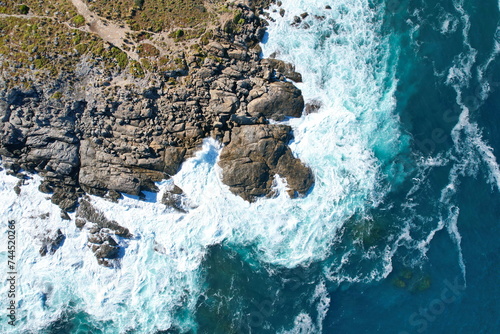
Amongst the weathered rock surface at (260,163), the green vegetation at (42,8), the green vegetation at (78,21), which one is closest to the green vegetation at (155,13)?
the green vegetation at (78,21)

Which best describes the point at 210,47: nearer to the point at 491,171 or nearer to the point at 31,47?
the point at 31,47

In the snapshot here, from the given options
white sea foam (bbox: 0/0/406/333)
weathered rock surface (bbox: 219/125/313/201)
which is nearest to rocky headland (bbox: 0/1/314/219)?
weathered rock surface (bbox: 219/125/313/201)

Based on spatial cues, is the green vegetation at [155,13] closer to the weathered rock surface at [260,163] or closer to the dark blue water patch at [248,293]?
the weathered rock surface at [260,163]

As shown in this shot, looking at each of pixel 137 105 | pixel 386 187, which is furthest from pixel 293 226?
pixel 137 105

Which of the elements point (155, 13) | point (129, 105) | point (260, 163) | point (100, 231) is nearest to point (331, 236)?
point (260, 163)

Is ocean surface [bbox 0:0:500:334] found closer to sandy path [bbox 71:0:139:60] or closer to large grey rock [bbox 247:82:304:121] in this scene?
large grey rock [bbox 247:82:304:121]

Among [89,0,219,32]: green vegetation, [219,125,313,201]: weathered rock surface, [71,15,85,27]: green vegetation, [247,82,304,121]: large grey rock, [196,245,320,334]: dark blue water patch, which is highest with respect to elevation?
[89,0,219,32]: green vegetation
